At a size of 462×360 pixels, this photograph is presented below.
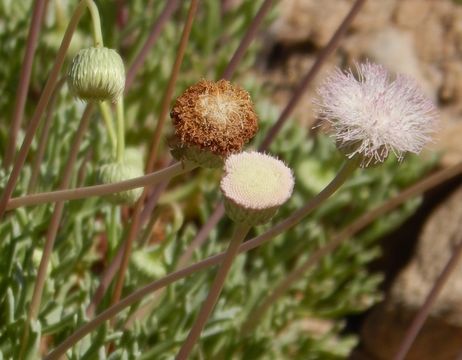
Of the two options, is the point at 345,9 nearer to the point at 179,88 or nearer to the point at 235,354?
the point at 179,88

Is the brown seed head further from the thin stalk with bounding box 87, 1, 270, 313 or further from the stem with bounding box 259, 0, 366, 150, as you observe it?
the stem with bounding box 259, 0, 366, 150

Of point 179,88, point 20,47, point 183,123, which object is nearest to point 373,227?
point 179,88

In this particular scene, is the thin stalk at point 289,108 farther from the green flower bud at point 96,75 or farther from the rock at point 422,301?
the rock at point 422,301

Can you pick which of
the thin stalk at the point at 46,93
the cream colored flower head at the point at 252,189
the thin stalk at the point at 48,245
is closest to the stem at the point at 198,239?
the thin stalk at the point at 48,245

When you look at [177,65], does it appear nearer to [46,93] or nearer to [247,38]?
[247,38]

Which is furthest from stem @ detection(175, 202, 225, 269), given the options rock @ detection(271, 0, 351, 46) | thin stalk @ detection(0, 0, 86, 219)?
rock @ detection(271, 0, 351, 46)

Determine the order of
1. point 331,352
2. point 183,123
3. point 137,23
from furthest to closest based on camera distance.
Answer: point 137,23
point 331,352
point 183,123
